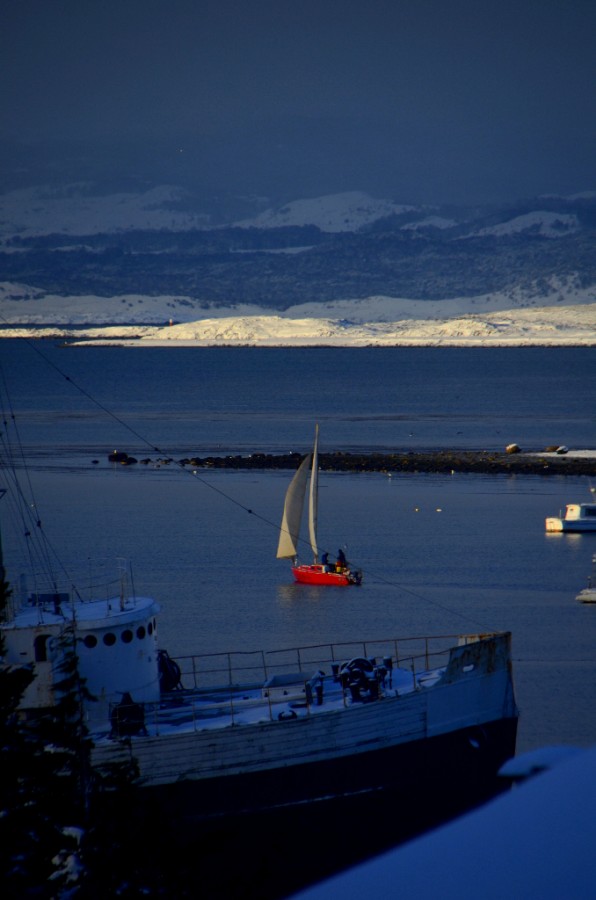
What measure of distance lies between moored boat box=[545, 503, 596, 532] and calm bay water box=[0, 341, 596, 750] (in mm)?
511

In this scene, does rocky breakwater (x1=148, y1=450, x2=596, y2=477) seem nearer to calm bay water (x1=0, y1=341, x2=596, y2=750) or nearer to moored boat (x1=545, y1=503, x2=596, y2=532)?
calm bay water (x1=0, y1=341, x2=596, y2=750)

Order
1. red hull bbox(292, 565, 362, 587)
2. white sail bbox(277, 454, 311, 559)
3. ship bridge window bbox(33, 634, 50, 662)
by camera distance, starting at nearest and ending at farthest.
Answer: ship bridge window bbox(33, 634, 50, 662) < red hull bbox(292, 565, 362, 587) < white sail bbox(277, 454, 311, 559)

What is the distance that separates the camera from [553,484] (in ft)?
165

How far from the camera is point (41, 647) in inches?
586

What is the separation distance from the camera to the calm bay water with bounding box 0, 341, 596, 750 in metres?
26.7

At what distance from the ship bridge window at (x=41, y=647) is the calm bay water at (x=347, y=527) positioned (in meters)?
7.93

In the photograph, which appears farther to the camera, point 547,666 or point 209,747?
point 547,666

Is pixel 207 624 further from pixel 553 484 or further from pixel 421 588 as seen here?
pixel 553 484

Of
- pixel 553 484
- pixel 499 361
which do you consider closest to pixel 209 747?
pixel 553 484

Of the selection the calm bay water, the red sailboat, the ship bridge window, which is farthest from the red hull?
the ship bridge window

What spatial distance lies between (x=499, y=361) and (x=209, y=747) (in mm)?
154384

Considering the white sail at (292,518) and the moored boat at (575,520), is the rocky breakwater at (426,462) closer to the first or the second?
the moored boat at (575,520)

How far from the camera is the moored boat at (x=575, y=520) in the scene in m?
40.2

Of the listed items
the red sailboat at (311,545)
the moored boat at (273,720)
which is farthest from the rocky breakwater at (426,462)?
the moored boat at (273,720)
